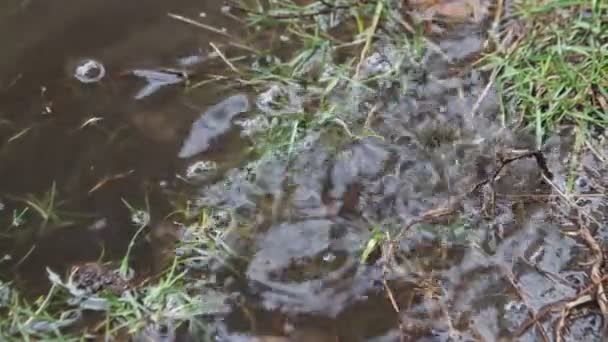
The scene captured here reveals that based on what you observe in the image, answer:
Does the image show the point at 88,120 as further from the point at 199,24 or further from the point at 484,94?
the point at 484,94

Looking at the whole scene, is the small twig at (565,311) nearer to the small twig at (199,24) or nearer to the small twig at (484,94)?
the small twig at (484,94)

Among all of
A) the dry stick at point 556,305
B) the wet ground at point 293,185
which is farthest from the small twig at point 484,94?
the dry stick at point 556,305

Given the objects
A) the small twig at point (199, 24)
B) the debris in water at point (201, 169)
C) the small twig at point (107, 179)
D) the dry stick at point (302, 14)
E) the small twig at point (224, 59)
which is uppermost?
the dry stick at point (302, 14)

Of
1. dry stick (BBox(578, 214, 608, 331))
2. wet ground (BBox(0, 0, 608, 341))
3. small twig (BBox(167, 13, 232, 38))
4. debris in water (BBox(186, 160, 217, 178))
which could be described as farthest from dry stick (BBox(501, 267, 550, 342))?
small twig (BBox(167, 13, 232, 38))

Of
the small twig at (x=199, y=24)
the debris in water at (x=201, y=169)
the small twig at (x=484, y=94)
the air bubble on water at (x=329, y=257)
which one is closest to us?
the air bubble on water at (x=329, y=257)

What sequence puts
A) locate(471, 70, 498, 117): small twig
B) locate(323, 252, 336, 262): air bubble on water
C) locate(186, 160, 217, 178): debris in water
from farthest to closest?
1. locate(471, 70, 498, 117): small twig
2. locate(186, 160, 217, 178): debris in water
3. locate(323, 252, 336, 262): air bubble on water

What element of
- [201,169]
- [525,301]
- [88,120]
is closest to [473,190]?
[525,301]

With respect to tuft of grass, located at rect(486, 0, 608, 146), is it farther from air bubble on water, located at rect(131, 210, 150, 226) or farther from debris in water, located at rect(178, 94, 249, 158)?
air bubble on water, located at rect(131, 210, 150, 226)
